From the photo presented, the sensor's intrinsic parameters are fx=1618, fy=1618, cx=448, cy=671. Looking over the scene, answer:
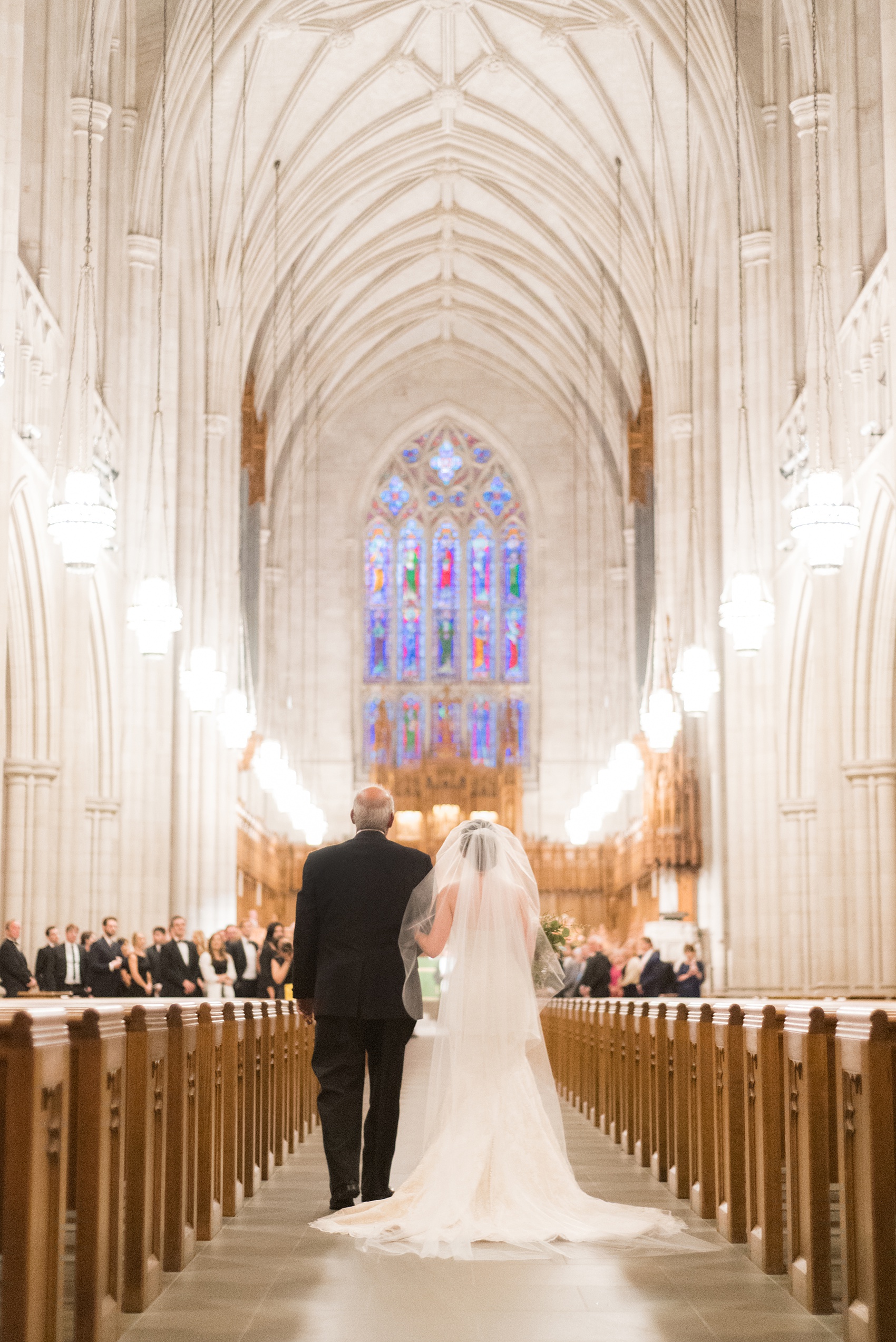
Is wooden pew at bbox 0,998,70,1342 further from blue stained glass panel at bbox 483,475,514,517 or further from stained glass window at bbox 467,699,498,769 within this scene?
blue stained glass panel at bbox 483,475,514,517

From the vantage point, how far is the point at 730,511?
20.3 metres

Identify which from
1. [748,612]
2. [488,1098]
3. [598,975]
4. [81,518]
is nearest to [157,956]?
[81,518]

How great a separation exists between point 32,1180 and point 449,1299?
1.78 meters

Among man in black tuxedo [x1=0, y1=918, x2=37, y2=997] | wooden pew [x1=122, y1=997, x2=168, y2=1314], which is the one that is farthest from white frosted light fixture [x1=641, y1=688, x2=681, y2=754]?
wooden pew [x1=122, y1=997, x2=168, y2=1314]

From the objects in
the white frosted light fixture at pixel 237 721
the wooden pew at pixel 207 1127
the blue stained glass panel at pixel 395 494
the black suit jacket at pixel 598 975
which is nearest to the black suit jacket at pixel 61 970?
the white frosted light fixture at pixel 237 721

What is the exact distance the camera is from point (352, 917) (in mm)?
6746

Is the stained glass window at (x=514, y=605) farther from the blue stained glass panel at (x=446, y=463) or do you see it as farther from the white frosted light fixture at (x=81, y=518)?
the white frosted light fixture at (x=81, y=518)

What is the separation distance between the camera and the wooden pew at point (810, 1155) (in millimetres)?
4746

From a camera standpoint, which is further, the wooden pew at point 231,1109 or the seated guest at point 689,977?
the seated guest at point 689,977

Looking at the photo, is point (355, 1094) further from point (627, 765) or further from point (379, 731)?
point (379, 731)

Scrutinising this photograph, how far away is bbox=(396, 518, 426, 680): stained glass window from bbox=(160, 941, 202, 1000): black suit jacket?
2402 cm

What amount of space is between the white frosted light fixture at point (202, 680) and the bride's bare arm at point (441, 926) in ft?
34.7

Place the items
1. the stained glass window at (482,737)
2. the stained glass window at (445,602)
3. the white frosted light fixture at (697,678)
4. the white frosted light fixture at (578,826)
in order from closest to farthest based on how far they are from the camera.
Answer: the white frosted light fixture at (697,678) → the white frosted light fixture at (578,826) → the stained glass window at (482,737) → the stained glass window at (445,602)

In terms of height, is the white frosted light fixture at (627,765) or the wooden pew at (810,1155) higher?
the white frosted light fixture at (627,765)
